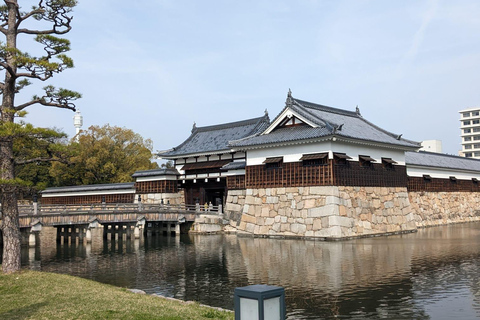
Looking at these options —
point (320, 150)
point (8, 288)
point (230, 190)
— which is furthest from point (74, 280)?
point (230, 190)

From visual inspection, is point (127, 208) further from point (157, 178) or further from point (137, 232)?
point (157, 178)

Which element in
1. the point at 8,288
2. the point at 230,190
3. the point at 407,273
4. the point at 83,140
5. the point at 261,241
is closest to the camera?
the point at 8,288

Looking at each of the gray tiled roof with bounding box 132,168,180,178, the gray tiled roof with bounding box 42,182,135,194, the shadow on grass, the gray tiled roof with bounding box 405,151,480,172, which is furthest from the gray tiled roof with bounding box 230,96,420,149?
the shadow on grass

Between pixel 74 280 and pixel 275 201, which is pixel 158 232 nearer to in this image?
pixel 275 201

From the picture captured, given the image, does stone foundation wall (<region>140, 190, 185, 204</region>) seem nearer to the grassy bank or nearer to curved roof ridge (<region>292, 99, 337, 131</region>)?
curved roof ridge (<region>292, 99, 337, 131</region>)

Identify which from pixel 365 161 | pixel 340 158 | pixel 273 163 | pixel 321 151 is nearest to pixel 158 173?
pixel 273 163

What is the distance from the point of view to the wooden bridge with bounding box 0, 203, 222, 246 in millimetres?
30062

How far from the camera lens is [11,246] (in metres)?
15.8

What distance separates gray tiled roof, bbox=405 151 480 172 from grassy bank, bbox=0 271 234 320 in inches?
1348

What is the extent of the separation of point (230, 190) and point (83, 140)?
92.7ft

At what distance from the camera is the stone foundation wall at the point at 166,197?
4595 cm

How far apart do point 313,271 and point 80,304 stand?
393 inches

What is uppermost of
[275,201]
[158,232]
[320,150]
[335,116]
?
[335,116]

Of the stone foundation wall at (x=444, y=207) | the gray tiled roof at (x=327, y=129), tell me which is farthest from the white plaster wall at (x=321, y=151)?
Result: the stone foundation wall at (x=444, y=207)
